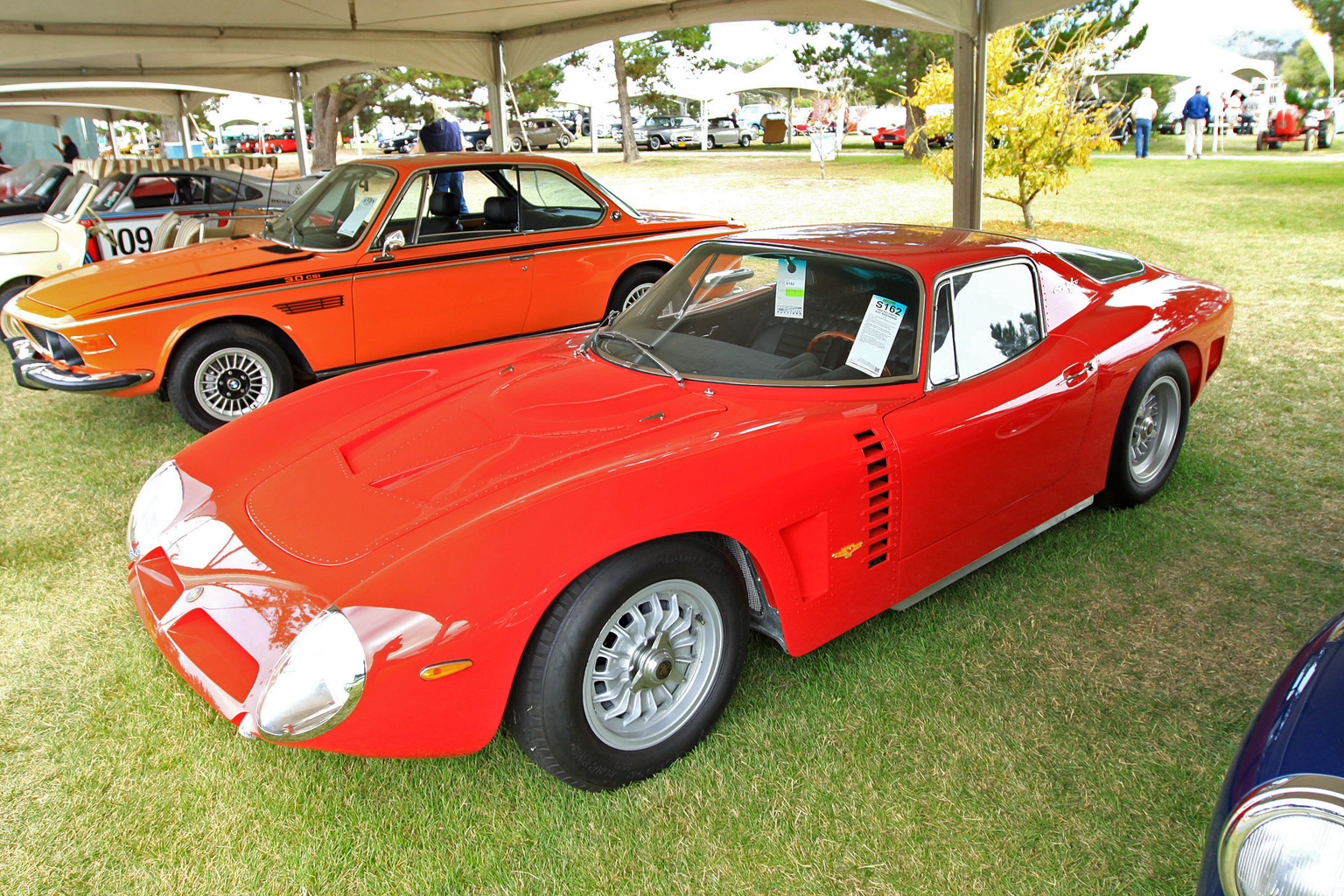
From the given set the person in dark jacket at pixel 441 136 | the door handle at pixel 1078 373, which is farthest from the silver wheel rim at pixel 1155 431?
the person in dark jacket at pixel 441 136

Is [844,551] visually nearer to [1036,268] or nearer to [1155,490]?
[1036,268]

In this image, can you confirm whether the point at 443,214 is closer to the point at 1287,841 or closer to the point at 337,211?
the point at 337,211

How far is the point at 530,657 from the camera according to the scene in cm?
205

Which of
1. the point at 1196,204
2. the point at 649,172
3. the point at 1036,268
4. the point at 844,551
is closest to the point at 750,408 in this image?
the point at 844,551

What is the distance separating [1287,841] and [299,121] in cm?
1716

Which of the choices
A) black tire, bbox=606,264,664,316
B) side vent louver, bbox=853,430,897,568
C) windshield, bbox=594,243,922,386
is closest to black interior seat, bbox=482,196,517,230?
black tire, bbox=606,264,664,316

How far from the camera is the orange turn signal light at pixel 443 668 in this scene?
1.92 meters

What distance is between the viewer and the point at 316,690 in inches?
74.2

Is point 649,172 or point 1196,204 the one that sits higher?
point 649,172

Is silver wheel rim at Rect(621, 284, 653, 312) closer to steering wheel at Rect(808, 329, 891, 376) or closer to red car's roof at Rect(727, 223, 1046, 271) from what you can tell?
red car's roof at Rect(727, 223, 1046, 271)

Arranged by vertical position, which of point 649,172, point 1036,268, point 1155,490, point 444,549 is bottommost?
point 1155,490

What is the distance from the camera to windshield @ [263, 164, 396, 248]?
5.49m

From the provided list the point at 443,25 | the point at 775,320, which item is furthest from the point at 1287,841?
the point at 443,25

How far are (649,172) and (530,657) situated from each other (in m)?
23.0
